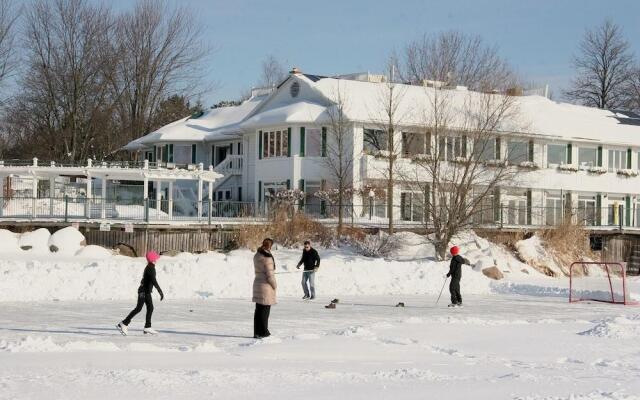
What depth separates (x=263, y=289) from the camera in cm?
1628

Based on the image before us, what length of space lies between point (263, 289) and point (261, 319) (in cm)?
52

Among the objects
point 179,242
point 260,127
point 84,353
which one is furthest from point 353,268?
point 260,127

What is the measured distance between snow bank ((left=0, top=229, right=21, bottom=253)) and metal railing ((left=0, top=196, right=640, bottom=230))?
3585 millimetres

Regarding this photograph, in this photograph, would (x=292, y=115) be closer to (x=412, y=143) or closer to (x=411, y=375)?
(x=412, y=143)

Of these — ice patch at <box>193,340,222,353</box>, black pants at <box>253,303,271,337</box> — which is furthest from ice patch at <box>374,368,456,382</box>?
black pants at <box>253,303,271,337</box>

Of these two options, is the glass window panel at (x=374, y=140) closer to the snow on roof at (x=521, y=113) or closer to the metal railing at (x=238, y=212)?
the snow on roof at (x=521, y=113)

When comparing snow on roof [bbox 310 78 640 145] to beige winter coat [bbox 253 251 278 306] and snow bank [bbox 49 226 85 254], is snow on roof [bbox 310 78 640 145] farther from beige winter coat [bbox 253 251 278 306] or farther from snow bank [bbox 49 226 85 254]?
beige winter coat [bbox 253 251 278 306]

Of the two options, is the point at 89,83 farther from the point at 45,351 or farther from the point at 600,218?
→ the point at 45,351

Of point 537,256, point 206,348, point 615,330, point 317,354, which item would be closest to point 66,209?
point 537,256

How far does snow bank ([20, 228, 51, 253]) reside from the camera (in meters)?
33.8

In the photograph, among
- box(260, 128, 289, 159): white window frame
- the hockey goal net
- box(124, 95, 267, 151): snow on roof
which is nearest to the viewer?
the hockey goal net

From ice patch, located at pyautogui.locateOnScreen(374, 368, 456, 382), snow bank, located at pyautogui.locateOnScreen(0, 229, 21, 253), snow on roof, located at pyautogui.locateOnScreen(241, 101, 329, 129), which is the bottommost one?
ice patch, located at pyautogui.locateOnScreen(374, 368, 456, 382)

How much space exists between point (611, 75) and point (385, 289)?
166ft

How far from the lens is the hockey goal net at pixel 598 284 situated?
2784 centimetres
